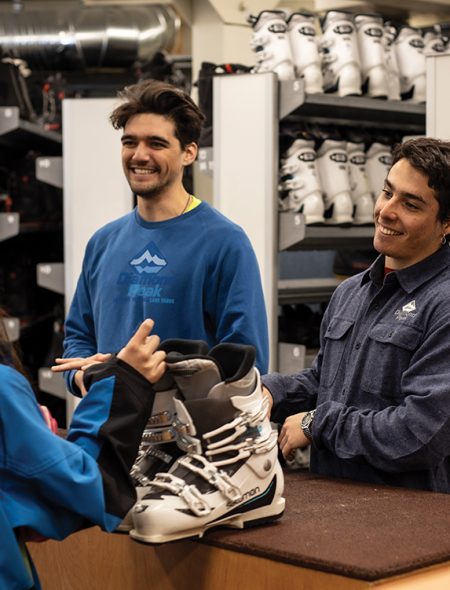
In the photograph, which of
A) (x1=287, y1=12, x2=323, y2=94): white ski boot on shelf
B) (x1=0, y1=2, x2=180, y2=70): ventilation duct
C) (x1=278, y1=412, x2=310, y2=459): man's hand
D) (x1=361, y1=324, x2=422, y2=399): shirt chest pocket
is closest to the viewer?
(x1=361, y1=324, x2=422, y2=399): shirt chest pocket

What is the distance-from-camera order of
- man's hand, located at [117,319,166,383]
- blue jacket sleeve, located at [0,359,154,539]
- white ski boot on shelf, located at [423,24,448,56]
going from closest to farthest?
blue jacket sleeve, located at [0,359,154,539]
man's hand, located at [117,319,166,383]
white ski boot on shelf, located at [423,24,448,56]

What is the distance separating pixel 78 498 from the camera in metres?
1.60

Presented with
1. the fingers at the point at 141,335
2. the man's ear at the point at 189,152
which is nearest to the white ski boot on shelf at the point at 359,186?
the man's ear at the point at 189,152

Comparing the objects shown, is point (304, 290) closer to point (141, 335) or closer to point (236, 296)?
point (236, 296)

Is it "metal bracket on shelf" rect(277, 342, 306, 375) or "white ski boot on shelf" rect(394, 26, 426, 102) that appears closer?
"metal bracket on shelf" rect(277, 342, 306, 375)

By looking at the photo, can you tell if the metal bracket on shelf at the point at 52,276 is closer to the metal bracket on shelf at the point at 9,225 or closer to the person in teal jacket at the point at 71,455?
the metal bracket on shelf at the point at 9,225

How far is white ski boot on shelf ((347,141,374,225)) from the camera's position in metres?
5.17

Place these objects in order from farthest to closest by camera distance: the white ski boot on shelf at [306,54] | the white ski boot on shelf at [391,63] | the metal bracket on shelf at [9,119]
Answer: the metal bracket on shelf at [9,119] < the white ski boot on shelf at [391,63] < the white ski boot on shelf at [306,54]

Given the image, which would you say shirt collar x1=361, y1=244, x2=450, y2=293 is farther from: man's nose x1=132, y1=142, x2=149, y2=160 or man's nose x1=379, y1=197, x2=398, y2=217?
man's nose x1=132, y1=142, x2=149, y2=160

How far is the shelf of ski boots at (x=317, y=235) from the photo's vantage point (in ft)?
15.6

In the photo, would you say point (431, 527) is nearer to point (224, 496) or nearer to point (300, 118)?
point (224, 496)

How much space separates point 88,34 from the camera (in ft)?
28.8

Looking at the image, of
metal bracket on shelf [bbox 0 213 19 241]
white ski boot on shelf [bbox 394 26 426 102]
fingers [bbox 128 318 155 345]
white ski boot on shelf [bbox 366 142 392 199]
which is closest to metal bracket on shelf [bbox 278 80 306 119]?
white ski boot on shelf [bbox 366 142 392 199]

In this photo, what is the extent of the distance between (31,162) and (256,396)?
4.86 m
